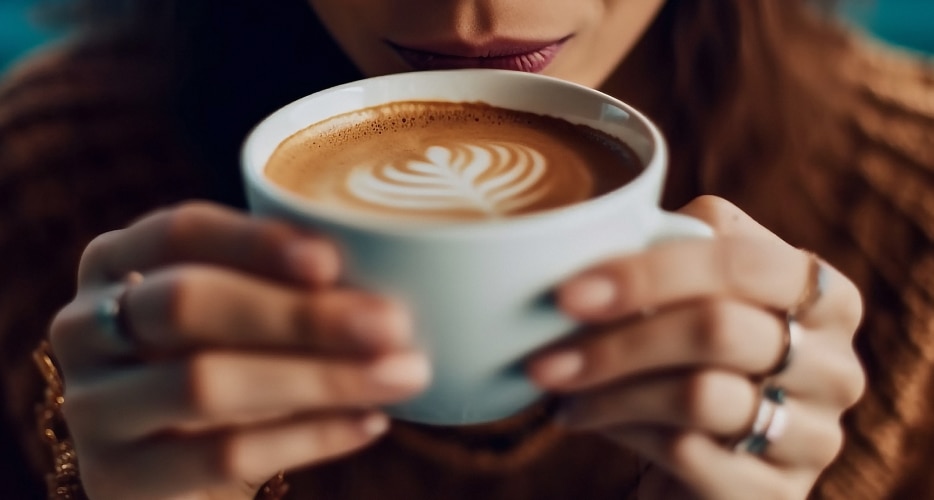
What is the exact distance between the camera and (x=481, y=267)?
33 centimetres

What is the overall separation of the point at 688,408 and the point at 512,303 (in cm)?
15

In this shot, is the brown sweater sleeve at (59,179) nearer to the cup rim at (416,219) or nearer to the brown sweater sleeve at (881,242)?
the cup rim at (416,219)

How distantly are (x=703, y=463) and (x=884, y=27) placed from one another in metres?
1.37

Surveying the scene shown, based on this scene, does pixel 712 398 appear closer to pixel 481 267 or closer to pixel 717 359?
pixel 717 359

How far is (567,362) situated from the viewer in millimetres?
375

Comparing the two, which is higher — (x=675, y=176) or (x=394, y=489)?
(x=675, y=176)

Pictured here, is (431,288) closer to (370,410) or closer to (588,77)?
(370,410)

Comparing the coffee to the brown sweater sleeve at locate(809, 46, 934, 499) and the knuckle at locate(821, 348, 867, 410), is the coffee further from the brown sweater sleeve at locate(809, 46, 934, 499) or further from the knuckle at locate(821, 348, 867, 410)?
the brown sweater sleeve at locate(809, 46, 934, 499)

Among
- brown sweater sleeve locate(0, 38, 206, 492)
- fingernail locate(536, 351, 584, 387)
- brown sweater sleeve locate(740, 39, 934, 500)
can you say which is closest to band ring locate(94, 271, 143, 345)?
fingernail locate(536, 351, 584, 387)

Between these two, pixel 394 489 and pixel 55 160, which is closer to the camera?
pixel 394 489

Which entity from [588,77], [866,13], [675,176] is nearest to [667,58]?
[675,176]

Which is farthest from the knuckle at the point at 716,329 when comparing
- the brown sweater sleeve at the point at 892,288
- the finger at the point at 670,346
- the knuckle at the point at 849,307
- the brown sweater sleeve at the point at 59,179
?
the brown sweater sleeve at the point at 59,179

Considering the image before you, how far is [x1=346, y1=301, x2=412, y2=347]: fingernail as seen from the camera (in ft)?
1.11

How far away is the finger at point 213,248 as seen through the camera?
1.13 ft
